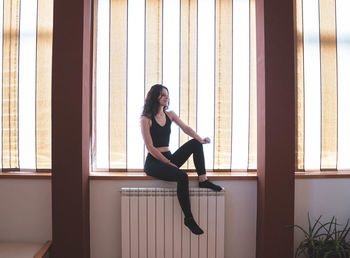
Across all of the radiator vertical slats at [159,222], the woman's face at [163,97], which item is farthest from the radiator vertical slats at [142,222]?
the woman's face at [163,97]

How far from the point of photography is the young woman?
2.02m

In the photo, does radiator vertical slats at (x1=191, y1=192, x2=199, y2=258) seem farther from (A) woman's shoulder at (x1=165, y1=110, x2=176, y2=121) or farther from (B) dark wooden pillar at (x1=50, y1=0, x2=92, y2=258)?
(B) dark wooden pillar at (x1=50, y1=0, x2=92, y2=258)

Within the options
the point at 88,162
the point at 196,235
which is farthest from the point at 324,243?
the point at 88,162

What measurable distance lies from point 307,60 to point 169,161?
165 cm

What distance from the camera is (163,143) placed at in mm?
2117

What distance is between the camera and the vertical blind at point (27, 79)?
7.45ft

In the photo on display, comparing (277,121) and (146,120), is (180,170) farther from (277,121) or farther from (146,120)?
(277,121)

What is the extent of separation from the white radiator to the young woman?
0.15 metres

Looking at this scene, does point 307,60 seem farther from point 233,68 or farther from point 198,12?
point 198,12

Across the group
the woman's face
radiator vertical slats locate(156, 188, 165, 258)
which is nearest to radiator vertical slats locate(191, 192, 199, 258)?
radiator vertical slats locate(156, 188, 165, 258)

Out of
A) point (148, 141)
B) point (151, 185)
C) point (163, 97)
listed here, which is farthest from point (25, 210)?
point (163, 97)

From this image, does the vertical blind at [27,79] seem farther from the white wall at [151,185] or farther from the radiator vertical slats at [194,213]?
the radiator vertical slats at [194,213]

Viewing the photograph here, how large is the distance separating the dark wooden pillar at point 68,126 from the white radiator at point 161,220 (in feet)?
1.31

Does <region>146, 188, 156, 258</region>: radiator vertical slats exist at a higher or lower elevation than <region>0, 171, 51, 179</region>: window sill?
lower
